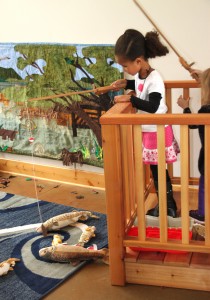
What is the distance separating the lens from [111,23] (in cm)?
286

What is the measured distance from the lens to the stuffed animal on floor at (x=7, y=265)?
2.23m

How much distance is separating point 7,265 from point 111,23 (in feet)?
4.92

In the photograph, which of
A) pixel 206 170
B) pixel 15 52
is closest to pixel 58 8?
pixel 15 52

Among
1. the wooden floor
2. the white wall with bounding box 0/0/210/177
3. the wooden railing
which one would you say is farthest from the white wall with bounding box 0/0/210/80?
the wooden floor

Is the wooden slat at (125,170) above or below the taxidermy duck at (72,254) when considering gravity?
above

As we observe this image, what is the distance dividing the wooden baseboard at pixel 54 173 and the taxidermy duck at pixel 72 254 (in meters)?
0.89

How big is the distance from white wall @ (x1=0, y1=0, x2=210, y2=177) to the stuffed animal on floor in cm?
116

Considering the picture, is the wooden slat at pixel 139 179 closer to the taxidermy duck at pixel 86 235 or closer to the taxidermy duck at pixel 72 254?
the taxidermy duck at pixel 72 254

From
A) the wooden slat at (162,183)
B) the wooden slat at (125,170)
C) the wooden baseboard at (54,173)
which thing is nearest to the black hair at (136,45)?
the wooden slat at (125,170)

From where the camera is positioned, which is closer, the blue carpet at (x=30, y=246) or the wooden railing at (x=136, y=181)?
the wooden railing at (x=136, y=181)

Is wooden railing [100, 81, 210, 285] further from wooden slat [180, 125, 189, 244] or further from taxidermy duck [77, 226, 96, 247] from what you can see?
taxidermy duck [77, 226, 96, 247]

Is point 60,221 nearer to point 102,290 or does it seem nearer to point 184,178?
point 102,290

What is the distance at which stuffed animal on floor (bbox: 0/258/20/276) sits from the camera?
2.23 metres

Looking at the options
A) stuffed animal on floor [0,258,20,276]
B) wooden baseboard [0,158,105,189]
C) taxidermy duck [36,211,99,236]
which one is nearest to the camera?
stuffed animal on floor [0,258,20,276]
